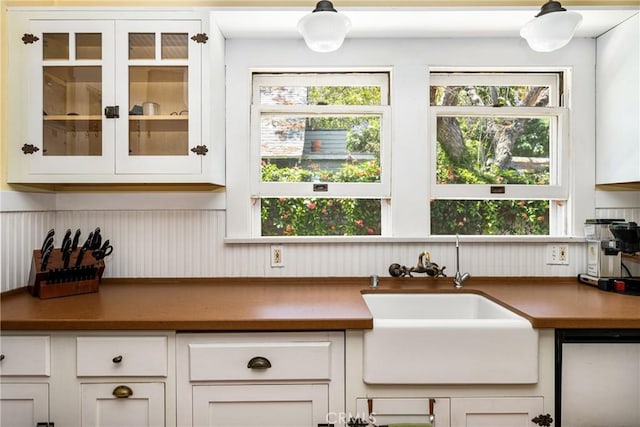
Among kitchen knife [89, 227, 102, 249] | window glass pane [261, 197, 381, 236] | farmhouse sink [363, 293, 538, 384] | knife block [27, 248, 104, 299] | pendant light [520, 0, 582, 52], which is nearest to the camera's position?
farmhouse sink [363, 293, 538, 384]

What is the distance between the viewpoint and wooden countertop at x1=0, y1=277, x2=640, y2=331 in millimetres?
1414

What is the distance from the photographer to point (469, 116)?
7.14 feet

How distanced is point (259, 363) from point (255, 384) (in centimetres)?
9

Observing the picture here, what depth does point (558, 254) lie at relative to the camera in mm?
2121

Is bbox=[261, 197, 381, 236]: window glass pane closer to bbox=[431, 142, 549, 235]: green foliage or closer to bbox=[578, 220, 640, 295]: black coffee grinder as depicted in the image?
bbox=[431, 142, 549, 235]: green foliage

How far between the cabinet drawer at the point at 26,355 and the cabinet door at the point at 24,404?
0.19ft

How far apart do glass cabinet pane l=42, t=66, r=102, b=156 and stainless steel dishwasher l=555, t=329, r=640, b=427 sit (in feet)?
6.80

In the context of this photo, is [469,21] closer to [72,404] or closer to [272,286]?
[272,286]

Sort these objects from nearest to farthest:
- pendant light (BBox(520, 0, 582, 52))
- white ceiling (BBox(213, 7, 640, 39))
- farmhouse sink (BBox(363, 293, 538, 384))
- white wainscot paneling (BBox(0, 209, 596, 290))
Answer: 1. farmhouse sink (BBox(363, 293, 538, 384))
2. pendant light (BBox(520, 0, 582, 52))
3. white ceiling (BBox(213, 7, 640, 39))
4. white wainscot paneling (BBox(0, 209, 596, 290))

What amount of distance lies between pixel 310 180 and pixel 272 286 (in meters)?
0.60

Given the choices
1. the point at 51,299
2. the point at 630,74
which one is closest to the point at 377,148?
the point at 630,74

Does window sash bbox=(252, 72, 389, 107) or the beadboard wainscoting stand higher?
window sash bbox=(252, 72, 389, 107)
